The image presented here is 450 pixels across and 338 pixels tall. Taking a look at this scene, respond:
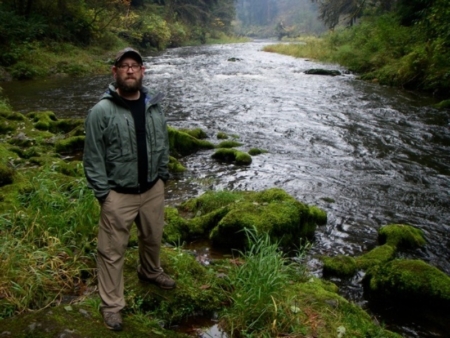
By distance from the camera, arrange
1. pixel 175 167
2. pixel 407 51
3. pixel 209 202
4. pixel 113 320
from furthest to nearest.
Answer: pixel 407 51, pixel 175 167, pixel 209 202, pixel 113 320

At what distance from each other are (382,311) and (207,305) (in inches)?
81.2

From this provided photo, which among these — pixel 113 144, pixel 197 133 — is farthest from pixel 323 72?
pixel 113 144

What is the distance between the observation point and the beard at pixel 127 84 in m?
3.08

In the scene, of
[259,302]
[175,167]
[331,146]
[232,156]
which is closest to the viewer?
[259,302]

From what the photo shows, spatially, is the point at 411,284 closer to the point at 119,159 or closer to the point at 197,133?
the point at 119,159

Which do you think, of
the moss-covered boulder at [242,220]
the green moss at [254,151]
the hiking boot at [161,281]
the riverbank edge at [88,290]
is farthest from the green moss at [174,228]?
the green moss at [254,151]

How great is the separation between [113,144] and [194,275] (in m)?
1.73

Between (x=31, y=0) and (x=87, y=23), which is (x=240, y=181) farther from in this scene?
(x=87, y=23)

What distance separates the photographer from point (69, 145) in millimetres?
9328

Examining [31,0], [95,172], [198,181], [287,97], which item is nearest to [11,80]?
[31,0]

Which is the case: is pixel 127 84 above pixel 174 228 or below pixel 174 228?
above

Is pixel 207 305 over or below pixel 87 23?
below

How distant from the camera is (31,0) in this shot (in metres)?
23.6

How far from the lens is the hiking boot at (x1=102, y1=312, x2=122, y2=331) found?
3.01 m
